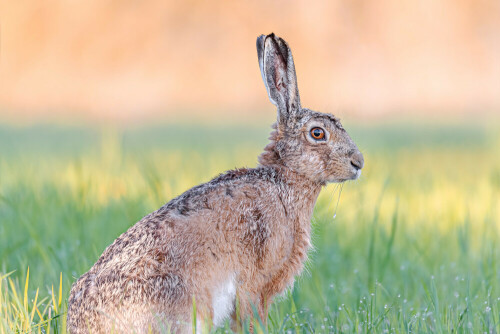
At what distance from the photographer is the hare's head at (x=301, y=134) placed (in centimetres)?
415

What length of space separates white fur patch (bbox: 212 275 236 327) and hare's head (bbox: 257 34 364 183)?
94 cm

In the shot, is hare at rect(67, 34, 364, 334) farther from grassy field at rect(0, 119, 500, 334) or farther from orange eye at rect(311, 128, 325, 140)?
grassy field at rect(0, 119, 500, 334)

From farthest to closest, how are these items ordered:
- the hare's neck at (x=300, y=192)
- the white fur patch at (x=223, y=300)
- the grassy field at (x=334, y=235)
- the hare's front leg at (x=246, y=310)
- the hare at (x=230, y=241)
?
the hare's neck at (x=300, y=192), the grassy field at (x=334, y=235), the hare's front leg at (x=246, y=310), the white fur patch at (x=223, y=300), the hare at (x=230, y=241)

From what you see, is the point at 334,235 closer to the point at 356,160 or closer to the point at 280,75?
the point at 356,160

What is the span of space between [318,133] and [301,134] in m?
0.10

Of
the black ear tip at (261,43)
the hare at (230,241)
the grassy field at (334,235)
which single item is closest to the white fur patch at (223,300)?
the hare at (230,241)

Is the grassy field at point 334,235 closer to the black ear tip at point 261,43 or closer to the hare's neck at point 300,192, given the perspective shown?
the hare's neck at point 300,192

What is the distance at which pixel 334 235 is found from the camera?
567 cm

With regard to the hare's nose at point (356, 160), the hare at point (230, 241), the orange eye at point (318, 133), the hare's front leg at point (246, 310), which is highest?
the orange eye at point (318, 133)

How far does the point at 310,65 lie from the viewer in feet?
64.4

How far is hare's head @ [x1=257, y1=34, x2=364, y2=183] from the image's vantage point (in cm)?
415

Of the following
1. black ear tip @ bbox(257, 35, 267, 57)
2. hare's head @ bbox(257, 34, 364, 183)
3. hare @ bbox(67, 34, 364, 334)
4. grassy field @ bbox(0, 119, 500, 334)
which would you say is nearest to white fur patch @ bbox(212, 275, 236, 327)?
hare @ bbox(67, 34, 364, 334)

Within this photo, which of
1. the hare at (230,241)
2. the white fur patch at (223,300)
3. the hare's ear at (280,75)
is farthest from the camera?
the hare's ear at (280,75)

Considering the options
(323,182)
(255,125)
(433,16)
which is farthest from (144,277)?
(433,16)
